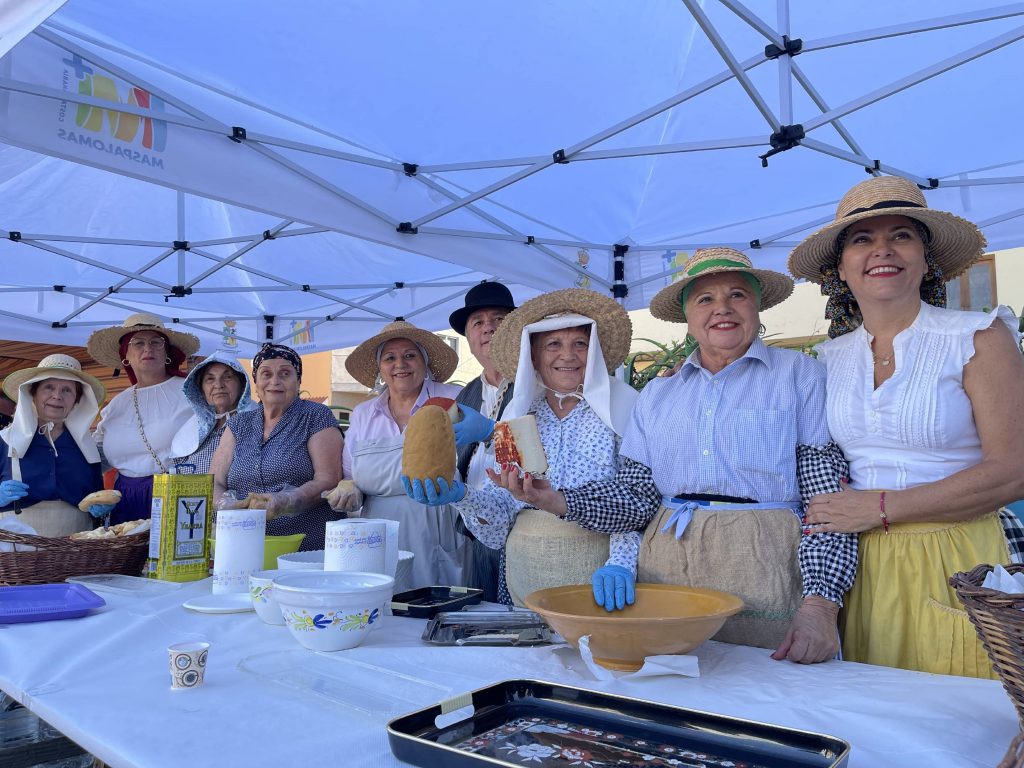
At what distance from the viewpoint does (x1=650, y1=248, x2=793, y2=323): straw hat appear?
2.07 meters

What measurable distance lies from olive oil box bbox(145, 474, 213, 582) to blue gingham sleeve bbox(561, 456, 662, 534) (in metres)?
1.18

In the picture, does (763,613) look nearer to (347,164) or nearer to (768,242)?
(347,164)

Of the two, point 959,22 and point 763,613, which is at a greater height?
point 959,22

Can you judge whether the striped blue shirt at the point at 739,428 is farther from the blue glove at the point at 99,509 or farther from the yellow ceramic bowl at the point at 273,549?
the blue glove at the point at 99,509

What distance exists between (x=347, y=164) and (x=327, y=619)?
337 centimetres

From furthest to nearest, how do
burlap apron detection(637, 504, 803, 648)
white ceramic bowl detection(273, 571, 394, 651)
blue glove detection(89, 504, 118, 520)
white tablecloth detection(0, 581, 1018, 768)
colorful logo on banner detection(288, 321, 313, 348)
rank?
colorful logo on banner detection(288, 321, 313, 348) → blue glove detection(89, 504, 118, 520) → burlap apron detection(637, 504, 803, 648) → white ceramic bowl detection(273, 571, 394, 651) → white tablecloth detection(0, 581, 1018, 768)

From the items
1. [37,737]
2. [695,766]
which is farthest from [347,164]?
[695,766]

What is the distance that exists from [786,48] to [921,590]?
2566 millimetres

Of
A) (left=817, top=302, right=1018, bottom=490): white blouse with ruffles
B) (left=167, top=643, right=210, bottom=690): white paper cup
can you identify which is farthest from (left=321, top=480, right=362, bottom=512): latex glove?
(left=817, top=302, right=1018, bottom=490): white blouse with ruffles

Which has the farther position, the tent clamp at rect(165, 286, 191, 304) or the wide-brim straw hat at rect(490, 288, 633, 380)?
the tent clamp at rect(165, 286, 191, 304)

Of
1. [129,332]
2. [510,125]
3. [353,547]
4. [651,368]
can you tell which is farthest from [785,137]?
[129,332]

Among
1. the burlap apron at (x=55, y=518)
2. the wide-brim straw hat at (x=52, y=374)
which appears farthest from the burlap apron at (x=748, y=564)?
the wide-brim straw hat at (x=52, y=374)

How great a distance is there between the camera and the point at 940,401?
1.79 metres

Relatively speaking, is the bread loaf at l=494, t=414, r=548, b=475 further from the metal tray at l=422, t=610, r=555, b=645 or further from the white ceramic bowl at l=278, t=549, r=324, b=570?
the white ceramic bowl at l=278, t=549, r=324, b=570
